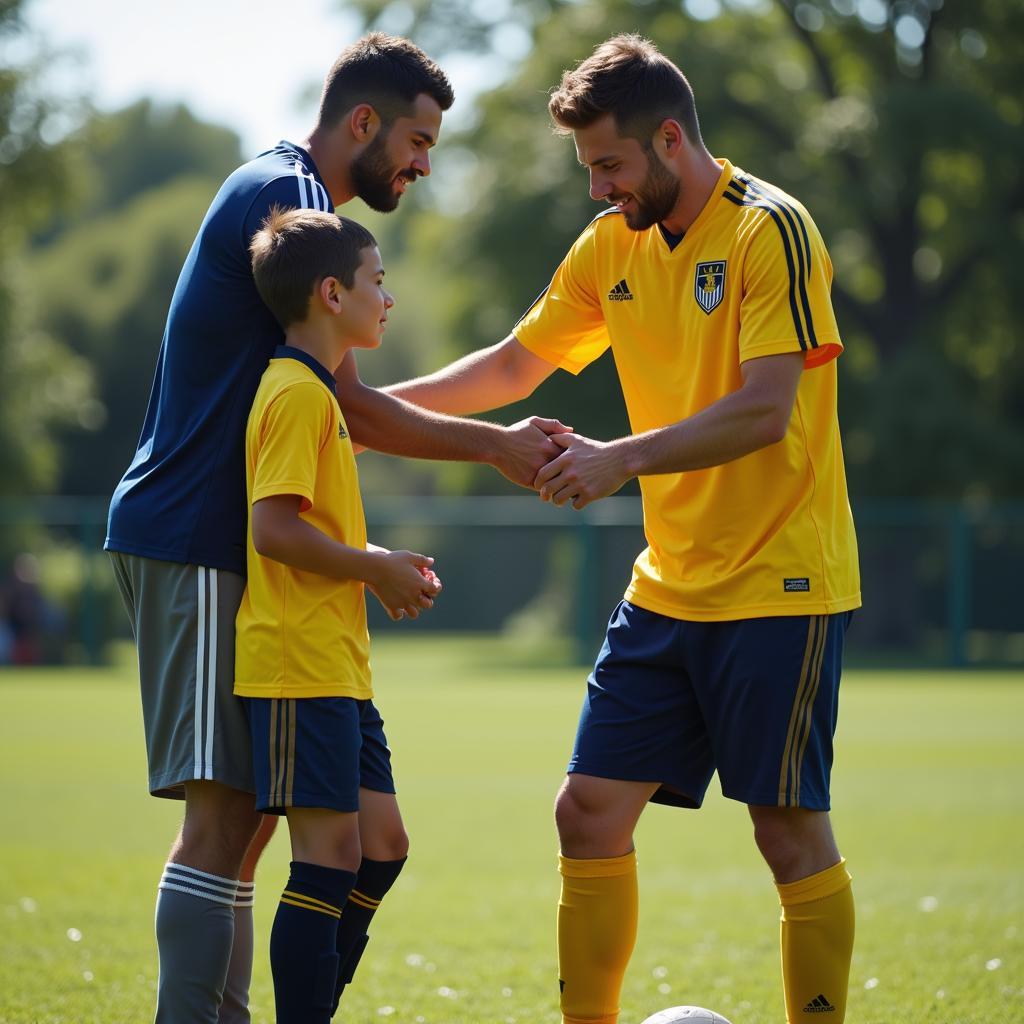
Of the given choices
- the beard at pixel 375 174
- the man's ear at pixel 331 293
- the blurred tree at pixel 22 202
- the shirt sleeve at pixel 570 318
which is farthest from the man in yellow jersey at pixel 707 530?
the blurred tree at pixel 22 202

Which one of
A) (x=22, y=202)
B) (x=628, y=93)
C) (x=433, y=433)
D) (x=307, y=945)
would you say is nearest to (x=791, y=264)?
(x=628, y=93)

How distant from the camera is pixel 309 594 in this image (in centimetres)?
383

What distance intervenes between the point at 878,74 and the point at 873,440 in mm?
8870

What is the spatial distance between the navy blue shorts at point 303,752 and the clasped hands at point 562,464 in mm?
875

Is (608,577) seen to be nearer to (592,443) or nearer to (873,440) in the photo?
(873,440)

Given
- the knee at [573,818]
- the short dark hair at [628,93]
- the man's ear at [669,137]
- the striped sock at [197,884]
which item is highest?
the short dark hair at [628,93]

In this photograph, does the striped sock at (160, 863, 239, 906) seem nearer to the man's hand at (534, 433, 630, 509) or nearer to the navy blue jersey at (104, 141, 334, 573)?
the navy blue jersey at (104, 141, 334, 573)

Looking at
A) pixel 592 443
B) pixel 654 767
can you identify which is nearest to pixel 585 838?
pixel 654 767

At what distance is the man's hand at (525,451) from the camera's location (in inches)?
174

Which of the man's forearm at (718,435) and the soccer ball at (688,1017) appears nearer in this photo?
the man's forearm at (718,435)

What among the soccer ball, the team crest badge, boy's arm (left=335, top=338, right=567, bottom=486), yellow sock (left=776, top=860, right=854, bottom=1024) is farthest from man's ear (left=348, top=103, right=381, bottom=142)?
the soccer ball

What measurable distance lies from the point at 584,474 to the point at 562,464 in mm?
83

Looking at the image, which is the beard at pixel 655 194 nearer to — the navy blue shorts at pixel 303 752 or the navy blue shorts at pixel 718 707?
the navy blue shorts at pixel 718 707

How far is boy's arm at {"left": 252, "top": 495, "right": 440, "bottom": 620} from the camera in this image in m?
3.74
